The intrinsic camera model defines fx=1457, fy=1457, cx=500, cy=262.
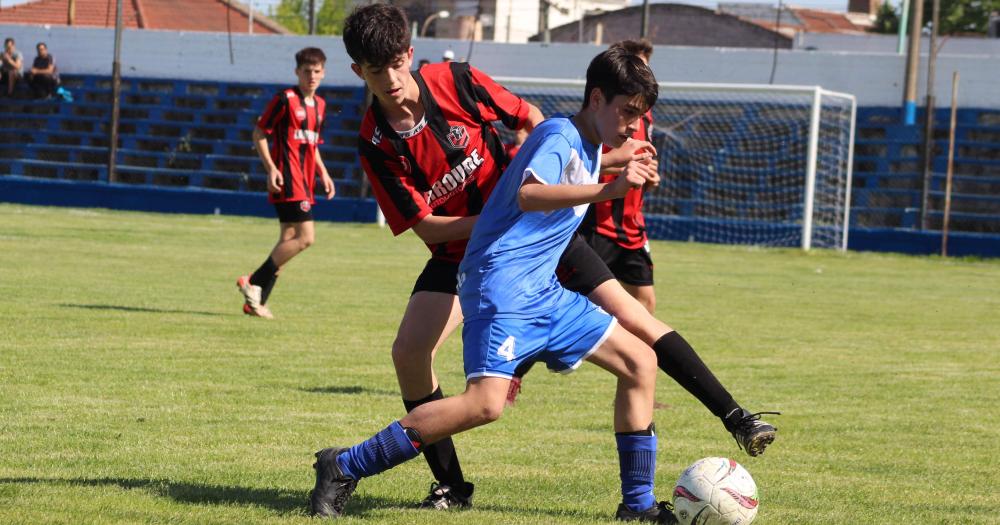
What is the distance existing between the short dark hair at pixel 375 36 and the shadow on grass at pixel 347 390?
327 centimetres

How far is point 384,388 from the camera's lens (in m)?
8.43

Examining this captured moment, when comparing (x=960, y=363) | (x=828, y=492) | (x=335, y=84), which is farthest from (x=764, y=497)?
(x=335, y=84)

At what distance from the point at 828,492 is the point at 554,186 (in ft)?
6.66

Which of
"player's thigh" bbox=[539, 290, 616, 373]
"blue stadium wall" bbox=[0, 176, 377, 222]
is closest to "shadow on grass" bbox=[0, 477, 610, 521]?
"player's thigh" bbox=[539, 290, 616, 373]

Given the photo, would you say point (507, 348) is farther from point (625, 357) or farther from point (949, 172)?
point (949, 172)

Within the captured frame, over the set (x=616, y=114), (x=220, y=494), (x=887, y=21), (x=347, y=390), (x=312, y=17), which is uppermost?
(x=887, y=21)

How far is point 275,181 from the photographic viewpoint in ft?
39.6

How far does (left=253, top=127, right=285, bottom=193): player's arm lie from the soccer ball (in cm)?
754

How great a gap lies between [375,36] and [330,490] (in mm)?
1556

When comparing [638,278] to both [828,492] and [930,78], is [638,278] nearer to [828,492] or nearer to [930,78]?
[828,492]

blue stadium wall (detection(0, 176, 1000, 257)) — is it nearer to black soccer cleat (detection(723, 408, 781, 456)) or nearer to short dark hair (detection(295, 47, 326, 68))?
short dark hair (detection(295, 47, 326, 68))

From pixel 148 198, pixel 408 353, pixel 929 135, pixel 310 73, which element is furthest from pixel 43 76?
pixel 408 353

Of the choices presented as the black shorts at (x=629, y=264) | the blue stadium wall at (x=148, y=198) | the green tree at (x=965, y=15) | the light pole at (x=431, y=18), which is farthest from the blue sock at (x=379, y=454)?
the green tree at (x=965, y=15)

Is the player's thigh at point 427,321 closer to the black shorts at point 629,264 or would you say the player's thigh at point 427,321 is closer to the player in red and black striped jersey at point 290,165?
the black shorts at point 629,264
